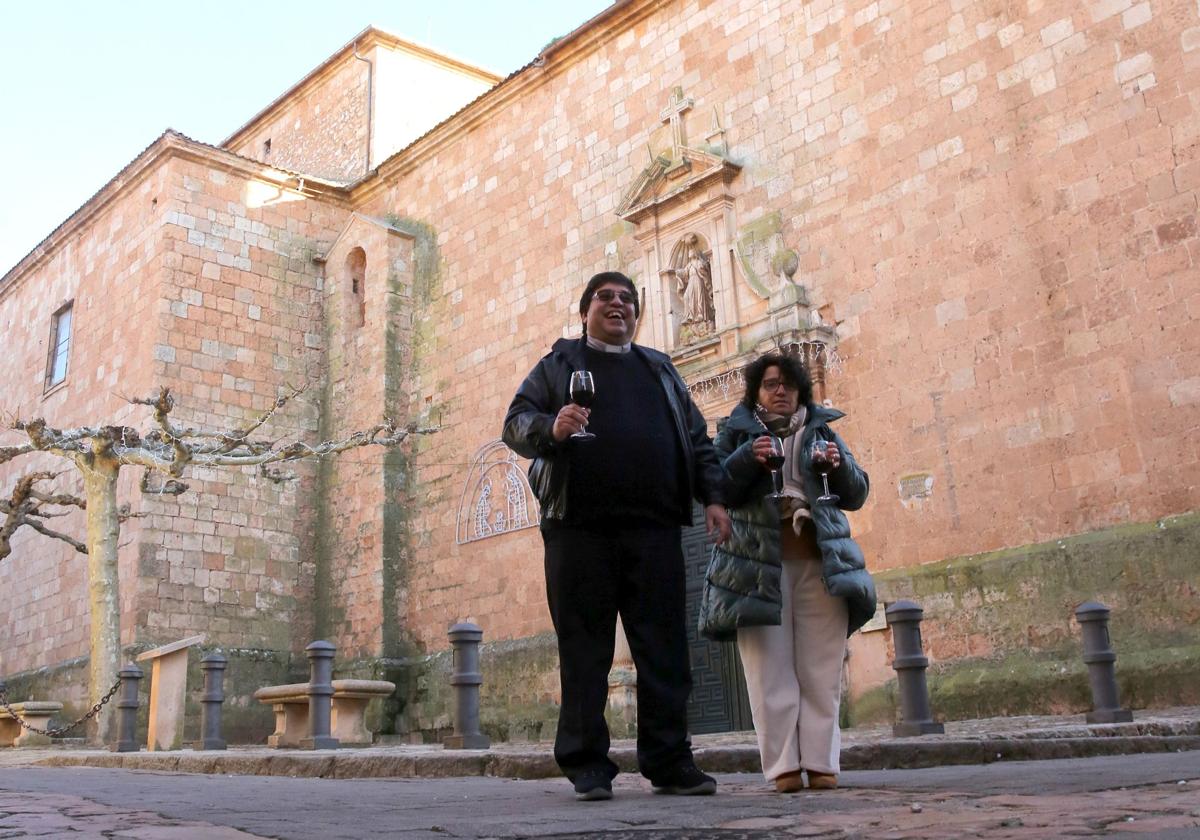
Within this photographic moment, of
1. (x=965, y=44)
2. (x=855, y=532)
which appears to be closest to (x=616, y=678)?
(x=855, y=532)

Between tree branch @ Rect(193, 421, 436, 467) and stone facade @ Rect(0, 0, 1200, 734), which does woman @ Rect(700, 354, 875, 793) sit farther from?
tree branch @ Rect(193, 421, 436, 467)

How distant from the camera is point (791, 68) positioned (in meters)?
11.1

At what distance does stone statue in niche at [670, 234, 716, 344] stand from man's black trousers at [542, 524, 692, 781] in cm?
773

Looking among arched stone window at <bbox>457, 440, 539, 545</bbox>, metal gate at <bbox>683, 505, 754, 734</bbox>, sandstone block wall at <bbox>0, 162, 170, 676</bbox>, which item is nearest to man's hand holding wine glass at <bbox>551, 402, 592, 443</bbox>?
metal gate at <bbox>683, 505, 754, 734</bbox>

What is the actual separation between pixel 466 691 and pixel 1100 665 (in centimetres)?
405

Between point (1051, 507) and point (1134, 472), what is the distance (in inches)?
25.1

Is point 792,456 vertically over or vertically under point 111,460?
under

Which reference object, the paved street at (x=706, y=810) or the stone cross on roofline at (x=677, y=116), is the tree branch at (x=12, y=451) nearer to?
the stone cross on roofline at (x=677, y=116)

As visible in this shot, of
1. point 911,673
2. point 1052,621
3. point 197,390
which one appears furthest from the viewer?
point 197,390

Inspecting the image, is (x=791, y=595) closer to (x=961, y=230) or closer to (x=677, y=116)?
(x=961, y=230)

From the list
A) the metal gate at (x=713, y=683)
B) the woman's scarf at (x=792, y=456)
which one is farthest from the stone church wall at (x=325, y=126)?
the woman's scarf at (x=792, y=456)

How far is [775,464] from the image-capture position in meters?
3.71

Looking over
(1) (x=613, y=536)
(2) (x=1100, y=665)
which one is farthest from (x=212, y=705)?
(1) (x=613, y=536)

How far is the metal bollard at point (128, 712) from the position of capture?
10.8 m
